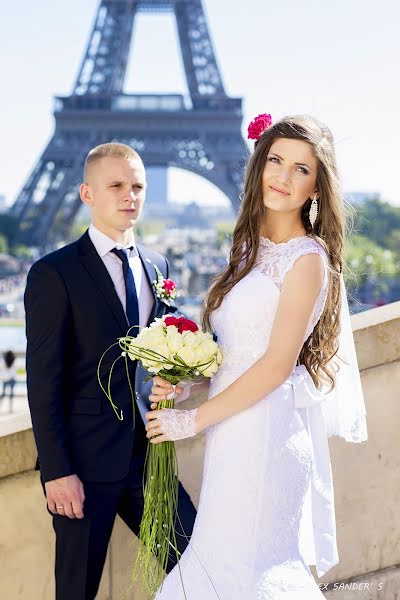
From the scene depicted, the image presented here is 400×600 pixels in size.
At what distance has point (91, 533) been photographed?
8.34 feet

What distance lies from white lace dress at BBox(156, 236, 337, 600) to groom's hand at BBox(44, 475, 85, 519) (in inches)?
13.2

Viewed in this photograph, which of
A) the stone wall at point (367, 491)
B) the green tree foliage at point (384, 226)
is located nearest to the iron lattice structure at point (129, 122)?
the green tree foliage at point (384, 226)

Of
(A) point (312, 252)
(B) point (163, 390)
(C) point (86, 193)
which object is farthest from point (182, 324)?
(C) point (86, 193)

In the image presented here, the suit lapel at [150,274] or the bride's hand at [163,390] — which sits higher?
the suit lapel at [150,274]

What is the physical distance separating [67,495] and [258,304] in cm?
72

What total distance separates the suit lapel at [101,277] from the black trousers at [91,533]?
41 centimetres

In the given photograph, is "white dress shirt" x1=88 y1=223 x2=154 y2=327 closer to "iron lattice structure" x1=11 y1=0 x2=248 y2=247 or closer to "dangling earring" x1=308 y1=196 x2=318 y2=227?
"dangling earring" x1=308 y1=196 x2=318 y2=227

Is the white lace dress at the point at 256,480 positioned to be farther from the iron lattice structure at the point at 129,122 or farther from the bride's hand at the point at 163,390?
the iron lattice structure at the point at 129,122

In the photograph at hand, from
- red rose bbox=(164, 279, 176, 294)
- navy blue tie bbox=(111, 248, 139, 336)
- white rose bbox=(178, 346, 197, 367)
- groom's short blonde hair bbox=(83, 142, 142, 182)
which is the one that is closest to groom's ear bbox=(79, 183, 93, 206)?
groom's short blonde hair bbox=(83, 142, 142, 182)

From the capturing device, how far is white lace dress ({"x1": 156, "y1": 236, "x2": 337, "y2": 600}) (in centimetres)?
223

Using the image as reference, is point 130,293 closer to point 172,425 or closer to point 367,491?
point 172,425

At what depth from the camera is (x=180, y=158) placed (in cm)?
4241

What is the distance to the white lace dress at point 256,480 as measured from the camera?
7.32 feet

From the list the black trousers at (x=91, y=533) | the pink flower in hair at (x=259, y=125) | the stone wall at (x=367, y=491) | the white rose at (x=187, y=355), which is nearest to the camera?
the white rose at (x=187, y=355)
